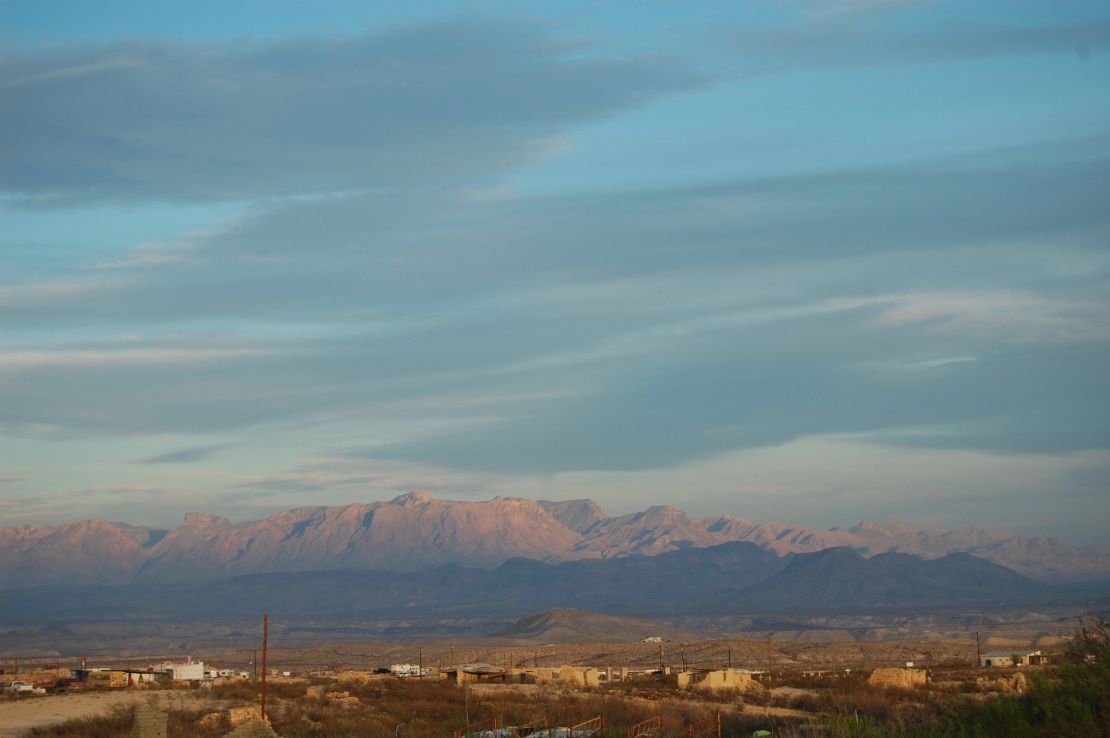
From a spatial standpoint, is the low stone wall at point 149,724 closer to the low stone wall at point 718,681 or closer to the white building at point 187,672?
the low stone wall at point 718,681

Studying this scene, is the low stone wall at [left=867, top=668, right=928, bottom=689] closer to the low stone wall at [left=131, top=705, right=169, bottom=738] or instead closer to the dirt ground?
the dirt ground

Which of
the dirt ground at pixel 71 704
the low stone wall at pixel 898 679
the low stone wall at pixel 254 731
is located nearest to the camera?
the low stone wall at pixel 254 731

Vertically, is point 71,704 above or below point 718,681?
above

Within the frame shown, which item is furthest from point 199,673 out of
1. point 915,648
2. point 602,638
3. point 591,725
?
point 602,638

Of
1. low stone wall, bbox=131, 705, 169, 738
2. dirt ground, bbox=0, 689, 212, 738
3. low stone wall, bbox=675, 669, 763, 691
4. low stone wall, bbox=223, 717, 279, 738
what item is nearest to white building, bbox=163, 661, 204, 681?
dirt ground, bbox=0, 689, 212, 738

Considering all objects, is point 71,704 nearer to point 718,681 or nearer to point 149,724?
point 149,724

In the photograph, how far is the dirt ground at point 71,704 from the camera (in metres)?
56.3

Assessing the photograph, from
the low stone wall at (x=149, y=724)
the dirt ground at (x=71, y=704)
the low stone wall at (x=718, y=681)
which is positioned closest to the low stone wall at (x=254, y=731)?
the low stone wall at (x=149, y=724)

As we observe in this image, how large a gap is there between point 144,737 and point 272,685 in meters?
35.2

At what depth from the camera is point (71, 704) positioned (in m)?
64.1

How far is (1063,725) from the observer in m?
23.2

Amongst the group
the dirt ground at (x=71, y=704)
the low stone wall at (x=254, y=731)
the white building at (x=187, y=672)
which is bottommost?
the white building at (x=187, y=672)

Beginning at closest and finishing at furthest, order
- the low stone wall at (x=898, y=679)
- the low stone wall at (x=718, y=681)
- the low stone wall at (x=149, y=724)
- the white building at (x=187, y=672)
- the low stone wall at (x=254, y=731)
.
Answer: the low stone wall at (x=254, y=731) → the low stone wall at (x=149, y=724) → the low stone wall at (x=898, y=679) → the low stone wall at (x=718, y=681) → the white building at (x=187, y=672)

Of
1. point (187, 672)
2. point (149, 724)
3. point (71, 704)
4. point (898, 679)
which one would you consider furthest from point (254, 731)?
point (187, 672)
